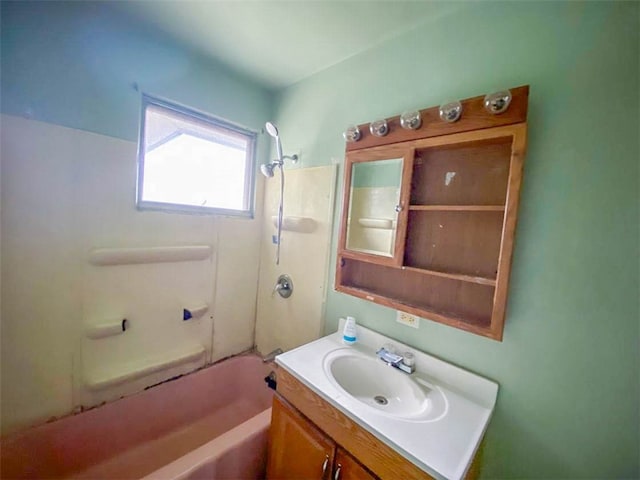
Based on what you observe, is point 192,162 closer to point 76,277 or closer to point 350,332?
point 76,277

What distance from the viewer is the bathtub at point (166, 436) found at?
3.68 feet

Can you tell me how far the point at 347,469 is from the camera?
87 centimetres

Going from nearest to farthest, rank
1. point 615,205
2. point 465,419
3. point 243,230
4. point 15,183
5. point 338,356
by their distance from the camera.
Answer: point 615,205, point 465,419, point 15,183, point 338,356, point 243,230

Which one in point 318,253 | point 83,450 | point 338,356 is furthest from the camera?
point 318,253

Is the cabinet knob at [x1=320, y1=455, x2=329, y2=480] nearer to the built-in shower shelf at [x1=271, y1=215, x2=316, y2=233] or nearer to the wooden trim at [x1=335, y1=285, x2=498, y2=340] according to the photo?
the wooden trim at [x1=335, y1=285, x2=498, y2=340]

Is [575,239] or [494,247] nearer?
[575,239]

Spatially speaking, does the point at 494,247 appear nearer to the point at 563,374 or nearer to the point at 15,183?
the point at 563,374

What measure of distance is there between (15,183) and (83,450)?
1.36m

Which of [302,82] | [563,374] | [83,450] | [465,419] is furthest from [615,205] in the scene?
[83,450]

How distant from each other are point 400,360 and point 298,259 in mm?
861

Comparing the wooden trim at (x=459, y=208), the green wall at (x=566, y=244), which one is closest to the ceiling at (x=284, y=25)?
the green wall at (x=566, y=244)

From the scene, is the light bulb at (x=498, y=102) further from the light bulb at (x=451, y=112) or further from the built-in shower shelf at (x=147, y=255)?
the built-in shower shelf at (x=147, y=255)

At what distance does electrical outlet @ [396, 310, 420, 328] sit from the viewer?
117 centimetres

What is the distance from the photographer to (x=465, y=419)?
33.9 inches
